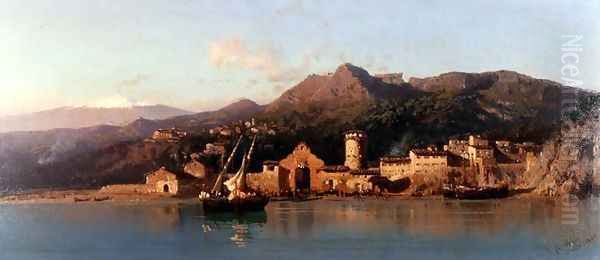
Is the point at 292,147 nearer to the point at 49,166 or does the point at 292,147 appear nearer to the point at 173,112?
the point at 173,112

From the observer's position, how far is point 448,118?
8.82 m

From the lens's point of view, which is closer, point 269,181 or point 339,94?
point 339,94

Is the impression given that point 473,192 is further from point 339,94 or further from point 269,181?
point 269,181

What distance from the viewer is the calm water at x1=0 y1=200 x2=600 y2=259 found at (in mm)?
8477

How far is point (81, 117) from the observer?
8812 millimetres

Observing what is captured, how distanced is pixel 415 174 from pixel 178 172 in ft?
5.49

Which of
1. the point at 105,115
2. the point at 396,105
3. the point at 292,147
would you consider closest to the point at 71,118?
the point at 105,115

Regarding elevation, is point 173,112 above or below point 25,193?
above

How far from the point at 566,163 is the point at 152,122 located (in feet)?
9.54

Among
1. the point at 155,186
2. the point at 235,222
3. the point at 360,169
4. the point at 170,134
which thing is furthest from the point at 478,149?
the point at 155,186

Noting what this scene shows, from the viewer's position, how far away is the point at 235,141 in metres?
8.83

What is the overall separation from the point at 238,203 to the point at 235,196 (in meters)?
0.07

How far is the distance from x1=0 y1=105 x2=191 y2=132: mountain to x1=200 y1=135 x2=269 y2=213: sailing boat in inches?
22.0

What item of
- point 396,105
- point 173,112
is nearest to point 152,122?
point 173,112
